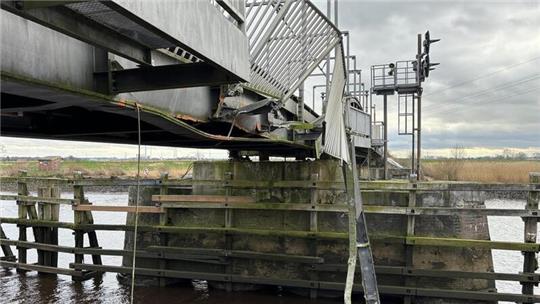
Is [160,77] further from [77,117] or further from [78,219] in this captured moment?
[78,219]

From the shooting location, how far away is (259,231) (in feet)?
32.0

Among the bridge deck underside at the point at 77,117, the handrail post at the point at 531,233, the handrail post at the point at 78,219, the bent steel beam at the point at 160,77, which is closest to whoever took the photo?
the bridge deck underside at the point at 77,117

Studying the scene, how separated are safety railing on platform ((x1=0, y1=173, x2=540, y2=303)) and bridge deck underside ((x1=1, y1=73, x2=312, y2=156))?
203cm

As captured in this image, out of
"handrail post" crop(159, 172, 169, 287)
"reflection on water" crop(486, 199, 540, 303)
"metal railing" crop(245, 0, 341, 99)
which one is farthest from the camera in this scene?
"reflection on water" crop(486, 199, 540, 303)

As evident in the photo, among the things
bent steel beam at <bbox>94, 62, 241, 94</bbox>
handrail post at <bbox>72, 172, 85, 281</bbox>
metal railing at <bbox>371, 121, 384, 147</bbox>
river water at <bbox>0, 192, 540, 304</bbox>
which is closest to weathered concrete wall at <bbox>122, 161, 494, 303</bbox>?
river water at <bbox>0, 192, 540, 304</bbox>

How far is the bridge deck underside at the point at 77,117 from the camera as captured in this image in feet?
11.6

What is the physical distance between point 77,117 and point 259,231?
4815 mm

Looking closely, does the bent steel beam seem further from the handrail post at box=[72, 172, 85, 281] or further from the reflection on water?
the reflection on water

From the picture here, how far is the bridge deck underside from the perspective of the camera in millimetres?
3546

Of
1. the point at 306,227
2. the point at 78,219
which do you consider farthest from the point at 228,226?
the point at 78,219

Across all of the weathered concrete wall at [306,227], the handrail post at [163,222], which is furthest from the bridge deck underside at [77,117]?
the weathered concrete wall at [306,227]

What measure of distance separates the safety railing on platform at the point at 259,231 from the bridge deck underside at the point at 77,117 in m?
2.03

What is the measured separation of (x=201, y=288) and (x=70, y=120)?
18.2ft

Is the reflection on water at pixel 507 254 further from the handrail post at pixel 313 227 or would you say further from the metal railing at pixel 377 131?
the metal railing at pixel 377 131
